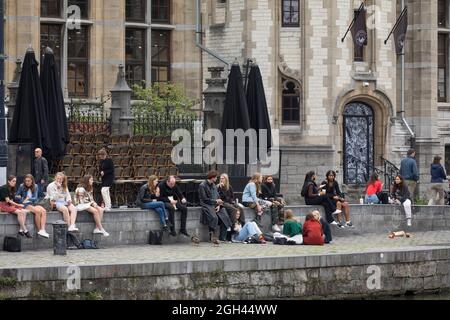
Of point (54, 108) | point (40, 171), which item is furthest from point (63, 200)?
point (54, 108)

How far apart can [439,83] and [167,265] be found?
26.9 m

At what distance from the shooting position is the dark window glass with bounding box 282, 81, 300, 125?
50.4 metres

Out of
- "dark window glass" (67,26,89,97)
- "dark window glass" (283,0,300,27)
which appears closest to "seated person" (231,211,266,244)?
"dark window glass" (283,0,300,27)

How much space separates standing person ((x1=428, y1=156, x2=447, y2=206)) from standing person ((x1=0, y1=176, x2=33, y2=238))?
15.6m

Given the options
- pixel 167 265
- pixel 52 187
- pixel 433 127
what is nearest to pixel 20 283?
pixel 167 265

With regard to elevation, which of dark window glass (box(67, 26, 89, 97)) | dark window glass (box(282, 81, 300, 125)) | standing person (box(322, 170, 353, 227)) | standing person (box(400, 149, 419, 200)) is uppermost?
dark window glass (box(67, 26, 89, 97))

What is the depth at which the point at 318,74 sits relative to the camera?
164ft

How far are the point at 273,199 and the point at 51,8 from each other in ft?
47.1

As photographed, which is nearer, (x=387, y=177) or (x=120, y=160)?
(x=120, y=160)

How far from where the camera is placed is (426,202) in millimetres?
50625

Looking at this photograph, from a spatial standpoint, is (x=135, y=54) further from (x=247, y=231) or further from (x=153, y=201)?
(x=153, y=201)

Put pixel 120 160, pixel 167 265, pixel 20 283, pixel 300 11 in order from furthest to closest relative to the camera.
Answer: pixel 300 11
pixel 120 160
pixel 167 265
pixel 20 283

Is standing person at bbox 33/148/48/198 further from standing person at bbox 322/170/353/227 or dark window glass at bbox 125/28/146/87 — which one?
dark window glass at bbox 125/28/146/87

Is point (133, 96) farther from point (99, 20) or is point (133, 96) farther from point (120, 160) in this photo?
point (120, 160)
